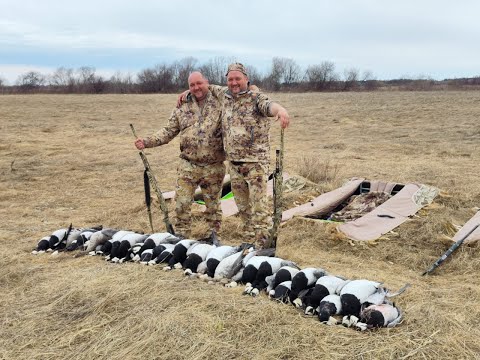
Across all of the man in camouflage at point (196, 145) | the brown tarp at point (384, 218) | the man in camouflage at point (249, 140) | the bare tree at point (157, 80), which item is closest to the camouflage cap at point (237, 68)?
the man in camouflage at point (249, 140)

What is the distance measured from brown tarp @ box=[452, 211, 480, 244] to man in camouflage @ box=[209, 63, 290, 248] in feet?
7.85

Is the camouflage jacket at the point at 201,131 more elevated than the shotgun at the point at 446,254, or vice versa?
the camouflage jacket at the point at 201,131

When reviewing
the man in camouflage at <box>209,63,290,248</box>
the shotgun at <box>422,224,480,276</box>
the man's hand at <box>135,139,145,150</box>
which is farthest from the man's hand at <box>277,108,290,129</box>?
the shotgun at <box>422,224,480,276</box>

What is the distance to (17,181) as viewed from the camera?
10.7m

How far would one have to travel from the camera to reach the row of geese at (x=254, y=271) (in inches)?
143

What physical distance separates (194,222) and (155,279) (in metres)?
2.59

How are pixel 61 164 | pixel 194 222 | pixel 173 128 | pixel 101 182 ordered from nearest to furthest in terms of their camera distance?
1. pixel 173 128
2. pixel 194 222
3. pixel 101 182
4. pixel 61 164

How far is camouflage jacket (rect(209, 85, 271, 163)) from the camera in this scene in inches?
201

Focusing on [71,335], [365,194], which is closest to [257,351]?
[71,335]

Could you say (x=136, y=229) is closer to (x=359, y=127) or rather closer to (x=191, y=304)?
(x=191, y=304)

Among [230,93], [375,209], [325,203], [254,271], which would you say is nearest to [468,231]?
[375,209]

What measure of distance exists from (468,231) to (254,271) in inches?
126

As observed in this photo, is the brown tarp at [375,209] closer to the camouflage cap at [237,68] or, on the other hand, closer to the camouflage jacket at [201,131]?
the camouflage jacket at [201,131]

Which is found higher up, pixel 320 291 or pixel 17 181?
pixel 320 291
